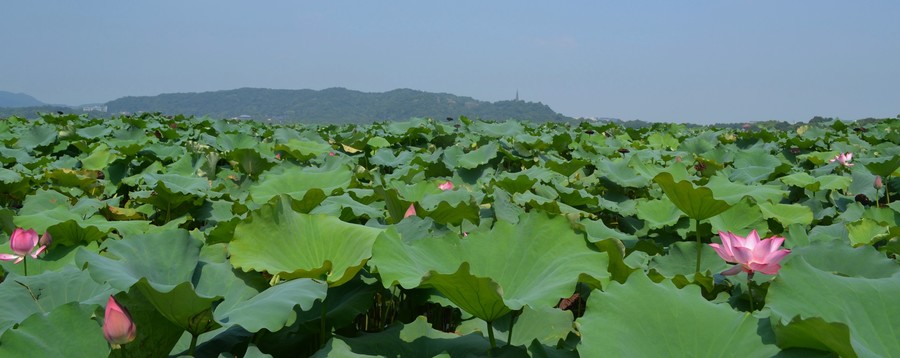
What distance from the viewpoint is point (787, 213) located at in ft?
7.61

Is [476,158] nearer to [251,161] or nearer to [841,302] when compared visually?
[251,161]

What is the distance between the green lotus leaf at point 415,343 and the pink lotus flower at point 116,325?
0.35 metres

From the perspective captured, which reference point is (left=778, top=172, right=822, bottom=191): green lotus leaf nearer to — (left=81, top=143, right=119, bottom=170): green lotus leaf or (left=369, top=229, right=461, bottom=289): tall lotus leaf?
(left=369, top=229, right=461, bottom=289): tall lotus leaf

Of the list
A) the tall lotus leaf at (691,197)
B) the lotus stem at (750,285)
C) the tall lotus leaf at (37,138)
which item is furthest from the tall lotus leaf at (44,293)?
the tall lotus leaf at (37,138)

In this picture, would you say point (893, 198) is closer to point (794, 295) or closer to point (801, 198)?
point (801, 198)

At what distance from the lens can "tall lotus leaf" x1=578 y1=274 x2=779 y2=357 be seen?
917 mm

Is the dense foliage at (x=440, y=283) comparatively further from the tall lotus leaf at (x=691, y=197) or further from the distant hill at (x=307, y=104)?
the distant hill at (x=307, y=104)

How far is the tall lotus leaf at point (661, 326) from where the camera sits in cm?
92

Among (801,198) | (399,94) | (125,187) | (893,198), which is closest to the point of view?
(801,198)

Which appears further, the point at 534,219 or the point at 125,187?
the point at 125,187

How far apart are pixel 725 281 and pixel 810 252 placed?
9.6 inches

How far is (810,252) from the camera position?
1.37m

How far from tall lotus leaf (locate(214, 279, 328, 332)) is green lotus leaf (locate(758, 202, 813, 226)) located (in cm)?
175

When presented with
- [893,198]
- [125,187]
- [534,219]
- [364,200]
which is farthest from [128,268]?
[893,198]
